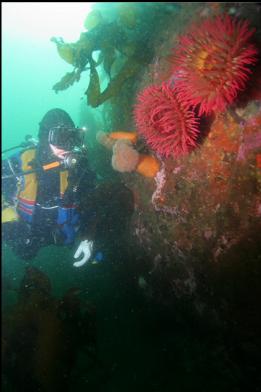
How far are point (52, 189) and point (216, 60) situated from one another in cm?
411

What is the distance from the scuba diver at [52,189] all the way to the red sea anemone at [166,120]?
2392mm

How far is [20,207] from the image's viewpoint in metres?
6.13

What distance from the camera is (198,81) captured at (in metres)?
3.08

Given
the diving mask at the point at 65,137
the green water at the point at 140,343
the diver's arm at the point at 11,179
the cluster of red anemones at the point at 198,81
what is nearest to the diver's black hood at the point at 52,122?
the diving mask at the point at 65,137

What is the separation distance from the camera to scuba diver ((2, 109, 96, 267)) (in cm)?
→ 593

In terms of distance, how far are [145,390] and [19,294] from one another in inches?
122

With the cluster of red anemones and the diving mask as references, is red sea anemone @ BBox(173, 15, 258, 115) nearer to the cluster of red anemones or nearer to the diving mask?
the cluster of red anemones

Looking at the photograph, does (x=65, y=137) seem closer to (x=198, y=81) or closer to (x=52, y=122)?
(x=52, y=122)

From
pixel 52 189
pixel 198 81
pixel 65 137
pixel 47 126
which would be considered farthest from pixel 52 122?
pixel 198 81

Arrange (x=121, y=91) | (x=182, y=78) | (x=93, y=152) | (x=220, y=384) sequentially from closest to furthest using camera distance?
(x=182, y=78)
(x=220, y=384)
(x=121, y=91)
(x=93, y=152)

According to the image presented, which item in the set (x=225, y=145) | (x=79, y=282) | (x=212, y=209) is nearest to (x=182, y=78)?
(x=225, y=145)

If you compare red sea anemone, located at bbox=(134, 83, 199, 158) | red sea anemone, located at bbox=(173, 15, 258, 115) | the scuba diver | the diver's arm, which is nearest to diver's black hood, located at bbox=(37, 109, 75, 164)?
the scuba diver

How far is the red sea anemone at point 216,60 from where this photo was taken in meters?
2.85

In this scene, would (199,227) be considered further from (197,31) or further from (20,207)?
(20,207)
